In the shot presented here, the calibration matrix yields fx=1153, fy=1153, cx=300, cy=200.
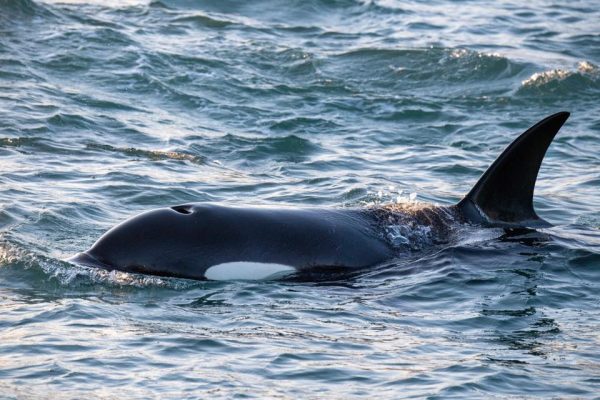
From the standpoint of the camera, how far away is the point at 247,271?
10023 millimetres

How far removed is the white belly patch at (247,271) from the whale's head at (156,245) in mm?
142

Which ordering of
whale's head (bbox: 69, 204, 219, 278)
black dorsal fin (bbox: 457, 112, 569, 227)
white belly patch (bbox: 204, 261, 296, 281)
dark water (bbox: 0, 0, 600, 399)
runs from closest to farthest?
dark water (bbox: 0, 0, 600, 399)
whale's head (bbox: 69, 204, 219, 278)
white belly patch (bbox: 204, 261, 296, 281)
black dorsal fin (bbox: 457, 112, 569, 227)

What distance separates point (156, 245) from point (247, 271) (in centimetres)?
84

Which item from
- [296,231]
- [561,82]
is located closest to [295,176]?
[296,231]

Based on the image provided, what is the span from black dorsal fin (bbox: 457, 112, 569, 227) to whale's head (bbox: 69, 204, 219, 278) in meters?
2.92

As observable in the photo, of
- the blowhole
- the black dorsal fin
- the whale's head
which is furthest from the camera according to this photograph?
the black dorsal fin

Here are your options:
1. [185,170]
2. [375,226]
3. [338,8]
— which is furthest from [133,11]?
[375,226]

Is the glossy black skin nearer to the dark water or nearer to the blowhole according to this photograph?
the blowhole

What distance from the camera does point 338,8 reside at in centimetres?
2644

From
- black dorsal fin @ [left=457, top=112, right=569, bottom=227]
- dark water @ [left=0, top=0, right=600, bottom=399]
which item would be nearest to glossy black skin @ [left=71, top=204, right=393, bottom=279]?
dark water @ [left=0, top=0, right=600, bottom=399]

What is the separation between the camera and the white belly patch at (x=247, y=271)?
9898 millimetres

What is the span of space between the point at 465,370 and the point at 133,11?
17.5 m

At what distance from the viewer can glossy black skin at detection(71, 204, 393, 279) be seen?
974 cm

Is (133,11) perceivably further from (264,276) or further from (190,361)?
(190,361)
